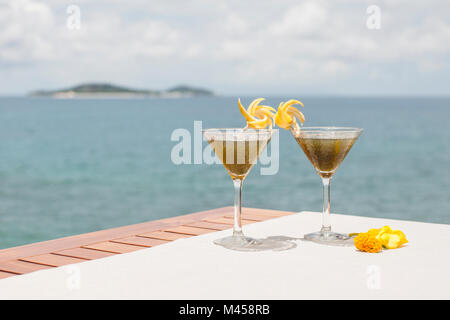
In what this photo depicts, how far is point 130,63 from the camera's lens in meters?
50.8

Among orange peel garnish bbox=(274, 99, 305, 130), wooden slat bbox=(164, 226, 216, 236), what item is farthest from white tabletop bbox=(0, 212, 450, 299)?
orange peel garnish bbox=(274, 99, 305, 130)

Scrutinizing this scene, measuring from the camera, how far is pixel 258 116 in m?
2.17

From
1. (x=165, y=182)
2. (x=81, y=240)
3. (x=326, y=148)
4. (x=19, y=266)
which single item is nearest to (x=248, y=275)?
(x=326, y=148)

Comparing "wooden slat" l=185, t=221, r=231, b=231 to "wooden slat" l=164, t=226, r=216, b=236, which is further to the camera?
"wooden slat" l=185, t=221, r=231, b=231

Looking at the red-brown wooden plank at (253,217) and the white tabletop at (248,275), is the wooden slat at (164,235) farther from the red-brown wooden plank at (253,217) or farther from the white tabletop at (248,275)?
the red-brown wooden plank at (253,217)

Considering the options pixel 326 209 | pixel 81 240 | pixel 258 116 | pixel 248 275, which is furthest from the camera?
pixel 81 240

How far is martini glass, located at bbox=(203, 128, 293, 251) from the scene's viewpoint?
6.82 feet

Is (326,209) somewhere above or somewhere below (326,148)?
below

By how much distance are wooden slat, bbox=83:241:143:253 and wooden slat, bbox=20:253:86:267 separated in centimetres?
16

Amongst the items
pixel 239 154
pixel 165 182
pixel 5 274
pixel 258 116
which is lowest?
pixel 165 182

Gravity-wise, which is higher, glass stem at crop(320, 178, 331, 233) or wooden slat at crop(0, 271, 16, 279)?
glass stem at crop(320, 178, 331, 233)

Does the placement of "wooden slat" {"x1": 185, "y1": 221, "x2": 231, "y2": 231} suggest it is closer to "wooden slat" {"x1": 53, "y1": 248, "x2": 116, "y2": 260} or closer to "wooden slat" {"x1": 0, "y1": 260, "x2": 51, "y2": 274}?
"wooden slat" {"x1": 53, "y1": 248, "x2": 116, "y2": 260}

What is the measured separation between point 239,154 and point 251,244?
33 centimetres

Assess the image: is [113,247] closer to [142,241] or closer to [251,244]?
[142,241]
